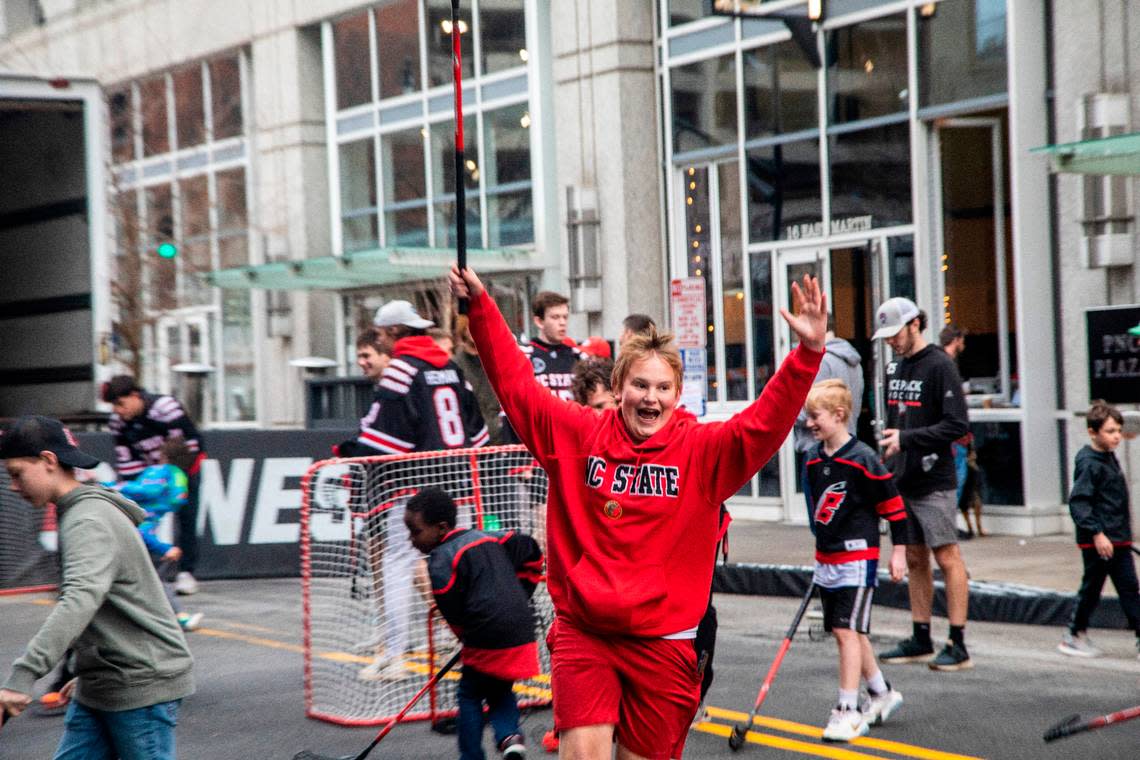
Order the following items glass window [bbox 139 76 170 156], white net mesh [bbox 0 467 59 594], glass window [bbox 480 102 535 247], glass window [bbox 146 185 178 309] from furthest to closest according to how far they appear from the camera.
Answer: glass window [bbox 139 76 170 156], glass window [bbox 146 185 178 309], glass window [bbox 480 102 535 247], white net mesh [bbox 0 467 59 594]

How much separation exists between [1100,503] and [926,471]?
1020 millimetres

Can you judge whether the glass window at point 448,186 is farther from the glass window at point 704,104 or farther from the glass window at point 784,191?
the glass window at point 784,191

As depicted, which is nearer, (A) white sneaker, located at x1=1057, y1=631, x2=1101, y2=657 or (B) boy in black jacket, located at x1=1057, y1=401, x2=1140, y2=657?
(B) boy in black jacket, located at x1=1057, y1=401, x2=1140, y2=657

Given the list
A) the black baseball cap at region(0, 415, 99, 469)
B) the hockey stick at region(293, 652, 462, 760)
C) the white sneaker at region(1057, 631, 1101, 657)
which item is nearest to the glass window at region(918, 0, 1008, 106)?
the white sneaker at region(1057, 631, 1101, 657)

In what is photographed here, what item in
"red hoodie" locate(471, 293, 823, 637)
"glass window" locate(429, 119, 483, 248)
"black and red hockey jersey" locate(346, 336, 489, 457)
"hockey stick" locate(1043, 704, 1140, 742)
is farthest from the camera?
"glass window" locate(429, 119, 483, 248)

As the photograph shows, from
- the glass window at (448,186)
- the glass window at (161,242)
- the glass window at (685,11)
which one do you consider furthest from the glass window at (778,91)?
the glass window at (161,242)

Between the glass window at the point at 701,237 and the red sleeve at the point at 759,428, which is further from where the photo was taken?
the glass window at the point at 701,237

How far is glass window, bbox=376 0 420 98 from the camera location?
69.2 ft

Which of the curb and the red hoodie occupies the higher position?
the red hoodie

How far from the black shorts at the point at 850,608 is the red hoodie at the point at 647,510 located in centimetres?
249

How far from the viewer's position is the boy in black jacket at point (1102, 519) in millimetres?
8359

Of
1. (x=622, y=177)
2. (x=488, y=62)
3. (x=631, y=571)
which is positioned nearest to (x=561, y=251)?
(x=622, y=177)

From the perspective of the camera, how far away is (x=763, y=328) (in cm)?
1595

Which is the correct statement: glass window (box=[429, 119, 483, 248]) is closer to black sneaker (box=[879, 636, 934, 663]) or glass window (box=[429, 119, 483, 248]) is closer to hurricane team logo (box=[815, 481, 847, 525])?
black sneaker (box=[879, 636, 934, 663])
